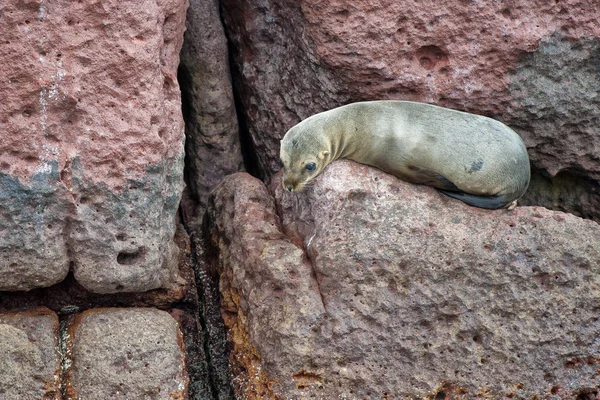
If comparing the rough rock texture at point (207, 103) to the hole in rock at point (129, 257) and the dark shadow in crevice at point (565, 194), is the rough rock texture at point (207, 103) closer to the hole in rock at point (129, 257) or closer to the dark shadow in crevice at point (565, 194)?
the hole in rock at point (129, 257)

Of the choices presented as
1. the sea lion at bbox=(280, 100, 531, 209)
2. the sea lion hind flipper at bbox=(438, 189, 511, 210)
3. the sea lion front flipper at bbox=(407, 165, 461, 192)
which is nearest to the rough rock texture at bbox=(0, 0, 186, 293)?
the sea lion at bbox=(280, 100, 531, 209)

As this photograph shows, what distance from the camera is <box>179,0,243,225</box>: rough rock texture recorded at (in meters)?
5.84

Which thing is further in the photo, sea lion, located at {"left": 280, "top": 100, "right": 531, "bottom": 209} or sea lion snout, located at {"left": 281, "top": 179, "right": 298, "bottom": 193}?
sea lion, located at {"left": 280, "top": 100, "right": 531, "bottom": 209}

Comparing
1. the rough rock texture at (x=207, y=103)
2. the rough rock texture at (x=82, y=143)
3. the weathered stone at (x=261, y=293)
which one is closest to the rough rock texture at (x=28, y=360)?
the rough rock texture at (x=82, y=143)

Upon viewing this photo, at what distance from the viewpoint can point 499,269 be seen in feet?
15.6

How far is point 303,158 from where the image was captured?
4.82m

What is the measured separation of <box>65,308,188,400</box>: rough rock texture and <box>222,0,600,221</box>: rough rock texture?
1.67 metres

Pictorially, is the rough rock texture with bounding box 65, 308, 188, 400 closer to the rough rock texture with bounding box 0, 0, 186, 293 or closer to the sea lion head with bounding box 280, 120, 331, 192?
the rough rock texture with bounding box 0, 0, 186, 293

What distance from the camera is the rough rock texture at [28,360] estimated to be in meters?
4.49

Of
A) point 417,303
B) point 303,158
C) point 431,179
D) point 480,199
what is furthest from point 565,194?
point 303,158

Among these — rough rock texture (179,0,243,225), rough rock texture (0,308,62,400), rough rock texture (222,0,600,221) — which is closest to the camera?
rough rock texture (0,308,62,400)

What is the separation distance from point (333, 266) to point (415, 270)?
43cm

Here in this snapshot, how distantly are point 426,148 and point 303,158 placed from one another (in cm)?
69

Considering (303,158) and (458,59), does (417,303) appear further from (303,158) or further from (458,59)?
(458,59)
